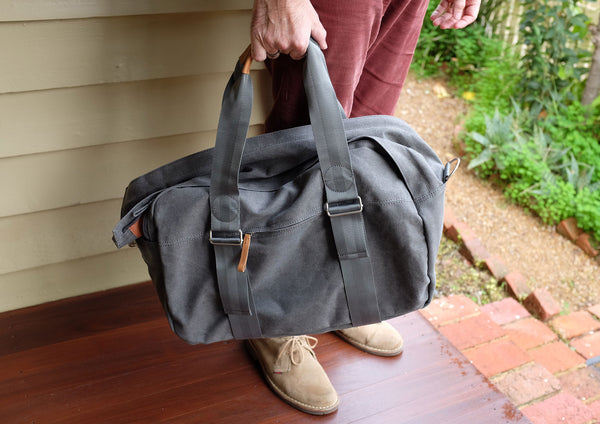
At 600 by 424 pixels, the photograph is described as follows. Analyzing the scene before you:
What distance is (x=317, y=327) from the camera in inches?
46.1

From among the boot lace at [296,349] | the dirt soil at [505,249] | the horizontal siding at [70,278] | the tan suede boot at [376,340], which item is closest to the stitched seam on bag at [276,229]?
the boot lace at [296,349]

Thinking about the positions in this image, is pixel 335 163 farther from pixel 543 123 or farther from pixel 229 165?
pixel 543 123

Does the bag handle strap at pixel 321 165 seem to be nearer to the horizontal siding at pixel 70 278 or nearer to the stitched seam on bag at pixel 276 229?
the stitched seam on bag at pixel 276 229

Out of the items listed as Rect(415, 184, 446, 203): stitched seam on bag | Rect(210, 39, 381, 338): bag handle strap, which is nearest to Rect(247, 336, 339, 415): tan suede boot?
Rect(210, 39, 381, 338): bag handle strap

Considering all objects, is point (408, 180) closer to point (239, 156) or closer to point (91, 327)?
point (239, 156)

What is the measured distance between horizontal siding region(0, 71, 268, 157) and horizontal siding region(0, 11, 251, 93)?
34 mm

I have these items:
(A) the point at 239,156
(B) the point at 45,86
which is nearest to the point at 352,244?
(A) the point at 239,156

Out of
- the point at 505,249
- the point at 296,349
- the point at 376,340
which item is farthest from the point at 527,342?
the point at 296,349

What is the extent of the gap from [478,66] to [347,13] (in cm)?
303

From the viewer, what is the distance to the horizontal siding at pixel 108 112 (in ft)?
4.48

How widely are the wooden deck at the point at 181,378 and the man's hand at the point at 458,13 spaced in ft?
2.82

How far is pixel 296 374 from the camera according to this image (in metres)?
1.36

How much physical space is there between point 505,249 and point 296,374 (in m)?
1.74

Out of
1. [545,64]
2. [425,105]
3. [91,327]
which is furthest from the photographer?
[425,105]
